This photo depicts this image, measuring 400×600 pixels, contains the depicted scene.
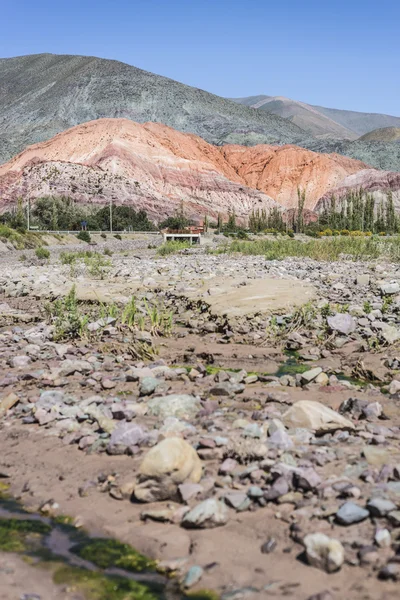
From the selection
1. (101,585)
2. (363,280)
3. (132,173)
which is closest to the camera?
(101,585)

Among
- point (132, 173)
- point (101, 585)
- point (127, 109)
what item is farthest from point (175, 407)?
point (127, 109)

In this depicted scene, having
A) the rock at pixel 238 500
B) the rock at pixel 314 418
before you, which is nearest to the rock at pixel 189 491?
the rock at pixel 238 500

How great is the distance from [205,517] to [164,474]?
0.48 m

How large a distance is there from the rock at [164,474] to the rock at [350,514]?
3.46ft

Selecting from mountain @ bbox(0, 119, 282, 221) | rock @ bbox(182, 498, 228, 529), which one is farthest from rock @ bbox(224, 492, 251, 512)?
mountain @ bbox(0, 119, 282, 221)

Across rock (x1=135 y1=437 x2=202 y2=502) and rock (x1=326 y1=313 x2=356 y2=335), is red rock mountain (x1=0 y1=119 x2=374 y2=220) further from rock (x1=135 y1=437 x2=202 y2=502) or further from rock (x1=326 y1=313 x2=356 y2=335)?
rock (x1=135 y1=437 x2=202 y2=502)

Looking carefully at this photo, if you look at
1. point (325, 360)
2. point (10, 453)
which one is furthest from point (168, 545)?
point (325, 360)

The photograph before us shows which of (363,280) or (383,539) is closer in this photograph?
(383,539)

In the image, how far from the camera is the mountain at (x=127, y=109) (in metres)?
141

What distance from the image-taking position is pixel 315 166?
11888cm

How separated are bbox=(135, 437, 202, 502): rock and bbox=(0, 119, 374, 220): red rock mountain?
283ft

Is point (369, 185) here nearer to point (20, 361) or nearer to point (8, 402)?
point (20, 361)

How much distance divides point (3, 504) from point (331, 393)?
3.82m

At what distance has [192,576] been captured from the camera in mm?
3361
